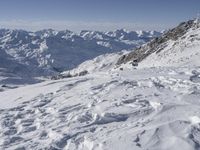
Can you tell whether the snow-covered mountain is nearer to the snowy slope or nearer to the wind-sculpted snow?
the wind-sculpted snow

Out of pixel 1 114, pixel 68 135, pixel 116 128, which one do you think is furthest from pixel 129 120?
pixel 1 114

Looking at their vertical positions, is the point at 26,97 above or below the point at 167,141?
below

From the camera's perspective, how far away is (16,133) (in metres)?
13.2

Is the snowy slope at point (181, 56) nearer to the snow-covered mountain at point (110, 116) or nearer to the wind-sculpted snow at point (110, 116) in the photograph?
the snow-covered mountain at point (110, 116)

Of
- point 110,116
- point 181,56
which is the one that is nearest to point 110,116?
point 110,116

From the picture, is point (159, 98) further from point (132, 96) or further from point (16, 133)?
point (16, 133)

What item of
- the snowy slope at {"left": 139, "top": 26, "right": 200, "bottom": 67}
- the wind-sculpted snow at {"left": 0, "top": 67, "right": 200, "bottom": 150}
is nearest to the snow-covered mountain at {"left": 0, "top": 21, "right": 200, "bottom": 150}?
the wind-sculpted snow at {"left": 0, "top": 67, "right": 200, "bottom": 150}

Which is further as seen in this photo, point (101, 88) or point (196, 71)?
point (196, 71)

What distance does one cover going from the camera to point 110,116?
1367 cm

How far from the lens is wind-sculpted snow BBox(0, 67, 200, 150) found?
1114 cm

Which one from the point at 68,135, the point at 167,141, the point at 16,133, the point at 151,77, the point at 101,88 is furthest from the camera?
the point at 151,77

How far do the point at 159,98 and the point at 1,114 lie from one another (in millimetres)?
6401

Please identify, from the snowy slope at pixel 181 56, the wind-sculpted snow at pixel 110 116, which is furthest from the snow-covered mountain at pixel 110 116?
the snowy slope at pixel 181 56

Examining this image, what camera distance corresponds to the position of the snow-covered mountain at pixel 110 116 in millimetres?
11141
